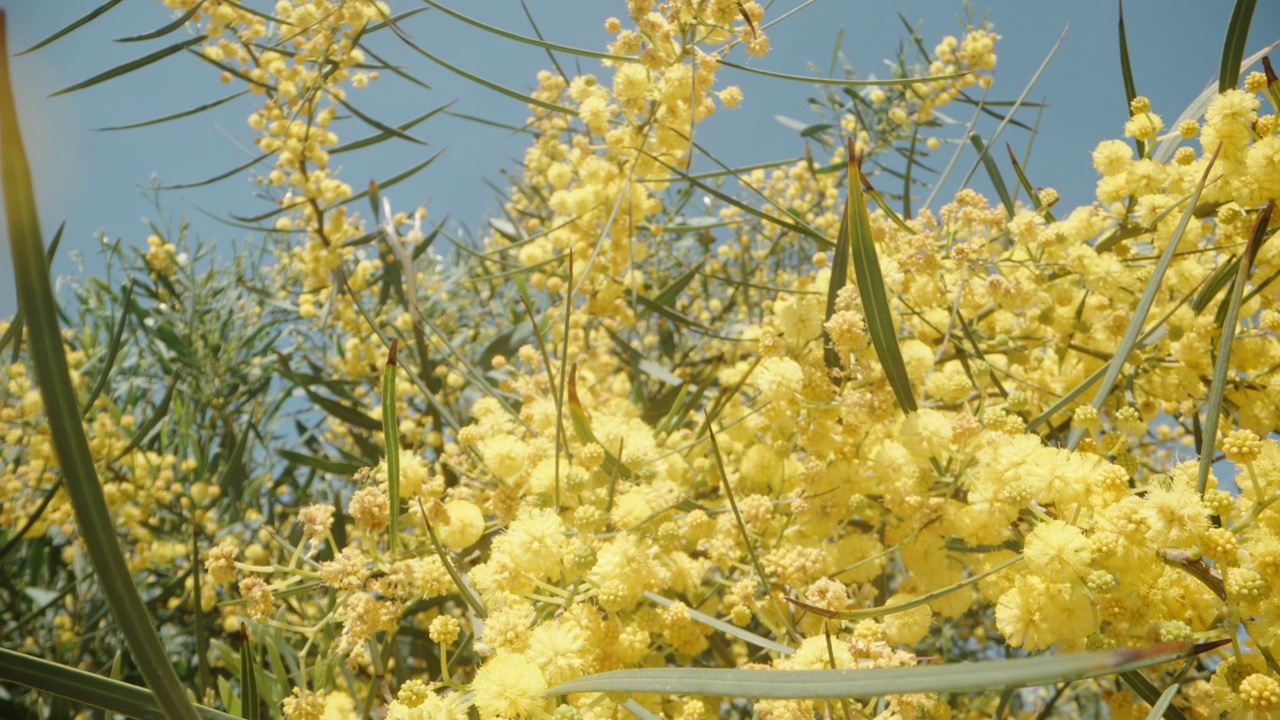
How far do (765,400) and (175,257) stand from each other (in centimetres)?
260

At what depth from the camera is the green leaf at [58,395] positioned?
38cm

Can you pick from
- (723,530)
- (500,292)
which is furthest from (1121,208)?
(500,292)

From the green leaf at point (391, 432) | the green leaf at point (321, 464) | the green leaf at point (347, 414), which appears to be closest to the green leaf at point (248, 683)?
the green leaf at point (391, 432)

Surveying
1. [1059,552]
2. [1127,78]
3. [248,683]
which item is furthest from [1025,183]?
[248,683]

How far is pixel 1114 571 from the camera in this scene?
0.89m

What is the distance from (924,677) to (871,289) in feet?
2.02

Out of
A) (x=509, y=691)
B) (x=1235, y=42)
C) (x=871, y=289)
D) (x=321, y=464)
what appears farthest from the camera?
(x=321, y=464)

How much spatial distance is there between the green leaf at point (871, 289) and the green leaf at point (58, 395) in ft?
2.64

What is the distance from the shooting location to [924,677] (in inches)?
19.9

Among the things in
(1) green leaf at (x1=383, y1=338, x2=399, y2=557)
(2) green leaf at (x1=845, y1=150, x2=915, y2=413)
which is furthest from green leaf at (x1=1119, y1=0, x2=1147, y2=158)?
(1) green leaf at (x1=383, y1=338, x2=399, y2=557)

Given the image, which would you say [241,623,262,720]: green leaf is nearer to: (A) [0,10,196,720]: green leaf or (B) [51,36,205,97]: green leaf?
(A) [0,10,196,720]: green leaf

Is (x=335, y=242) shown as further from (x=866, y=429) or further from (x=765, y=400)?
(x=866, y=429)

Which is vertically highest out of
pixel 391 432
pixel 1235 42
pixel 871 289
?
pixel 1235 42

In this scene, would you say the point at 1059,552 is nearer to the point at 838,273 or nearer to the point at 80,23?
the point at 838,273
